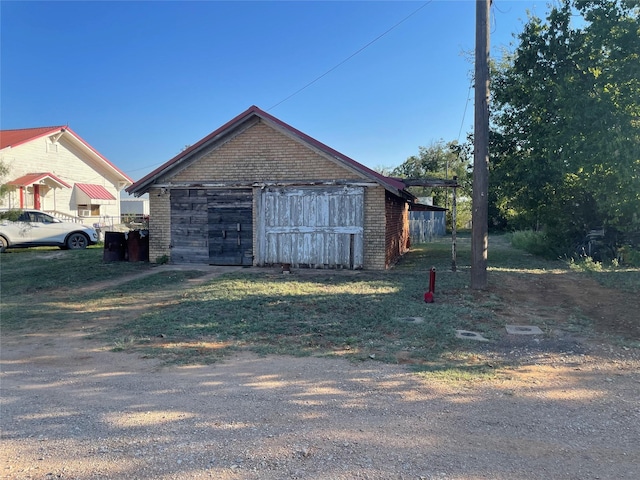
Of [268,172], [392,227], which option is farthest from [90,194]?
[392,227]

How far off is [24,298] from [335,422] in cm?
895

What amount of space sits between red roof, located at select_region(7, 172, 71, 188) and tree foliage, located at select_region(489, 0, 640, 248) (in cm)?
2385

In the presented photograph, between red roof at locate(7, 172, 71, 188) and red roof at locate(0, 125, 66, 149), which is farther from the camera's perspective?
red roof at locate(0, 125, 66, 149)

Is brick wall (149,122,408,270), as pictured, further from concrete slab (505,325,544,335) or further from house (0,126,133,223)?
house (0,126,133,223)

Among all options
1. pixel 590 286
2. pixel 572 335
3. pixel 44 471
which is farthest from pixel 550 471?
pixel 590 286

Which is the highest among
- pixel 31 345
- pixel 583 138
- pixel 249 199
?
pixel 583 138

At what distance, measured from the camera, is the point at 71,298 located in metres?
10.1

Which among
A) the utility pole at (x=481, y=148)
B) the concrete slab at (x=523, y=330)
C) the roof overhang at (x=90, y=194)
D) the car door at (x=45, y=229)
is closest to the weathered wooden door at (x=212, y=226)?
the utility pole at (x=481, y=148)

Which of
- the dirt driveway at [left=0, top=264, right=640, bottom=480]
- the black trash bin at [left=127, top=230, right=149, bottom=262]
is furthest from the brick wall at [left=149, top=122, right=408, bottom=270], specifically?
the dirt driveway at [left=0, top=264, right=640, bottom=480]

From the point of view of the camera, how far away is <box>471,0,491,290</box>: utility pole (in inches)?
385

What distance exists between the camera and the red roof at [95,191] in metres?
31.2

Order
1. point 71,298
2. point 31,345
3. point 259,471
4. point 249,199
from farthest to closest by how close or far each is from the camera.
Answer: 1. point 249,199
2. point 71,298
3. point 31,345
4. point 259,471

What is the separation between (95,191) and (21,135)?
5.30 metres

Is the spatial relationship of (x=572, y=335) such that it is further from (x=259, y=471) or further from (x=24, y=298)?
(x=24, y=298)
